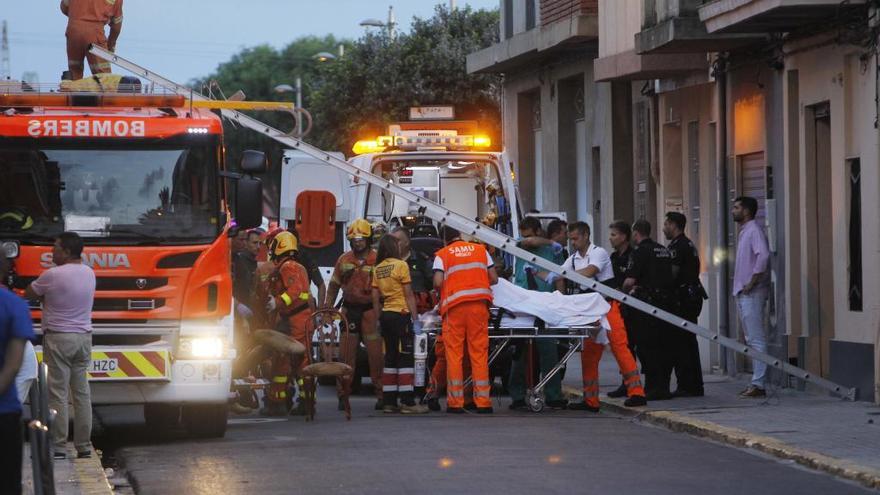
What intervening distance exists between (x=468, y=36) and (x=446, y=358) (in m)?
36.0

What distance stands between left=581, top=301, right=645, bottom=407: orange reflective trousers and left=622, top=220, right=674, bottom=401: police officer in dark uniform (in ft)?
1.69

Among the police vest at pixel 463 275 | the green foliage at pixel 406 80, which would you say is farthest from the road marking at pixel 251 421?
the green foliage at pixel 406 80

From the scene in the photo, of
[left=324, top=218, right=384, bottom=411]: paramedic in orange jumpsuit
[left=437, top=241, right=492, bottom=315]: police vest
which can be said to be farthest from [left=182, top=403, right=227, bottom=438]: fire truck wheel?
[left=437, top=241, right=492, bottom=315]: police vest

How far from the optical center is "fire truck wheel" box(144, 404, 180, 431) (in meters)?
16.3

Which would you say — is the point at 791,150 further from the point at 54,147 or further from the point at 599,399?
the point at 54,147

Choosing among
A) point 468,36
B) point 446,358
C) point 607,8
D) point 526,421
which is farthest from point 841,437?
point 468,36

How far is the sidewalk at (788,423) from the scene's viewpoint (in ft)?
40.9

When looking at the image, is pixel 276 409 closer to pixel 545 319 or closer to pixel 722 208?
pixel 545 319

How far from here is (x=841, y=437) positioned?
13.8 meters

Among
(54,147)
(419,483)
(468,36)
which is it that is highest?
(468,36)

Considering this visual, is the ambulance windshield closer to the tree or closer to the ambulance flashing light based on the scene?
the ambulance flashing light

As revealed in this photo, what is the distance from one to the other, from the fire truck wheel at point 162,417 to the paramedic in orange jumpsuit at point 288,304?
1018 millimetres

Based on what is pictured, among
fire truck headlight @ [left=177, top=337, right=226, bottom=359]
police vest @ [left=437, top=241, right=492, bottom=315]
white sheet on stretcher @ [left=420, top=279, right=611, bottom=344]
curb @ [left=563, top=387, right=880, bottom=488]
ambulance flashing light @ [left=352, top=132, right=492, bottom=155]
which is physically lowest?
curb @ [left=563, top=387, right=880, bottom=488]

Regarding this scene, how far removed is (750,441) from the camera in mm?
13750
